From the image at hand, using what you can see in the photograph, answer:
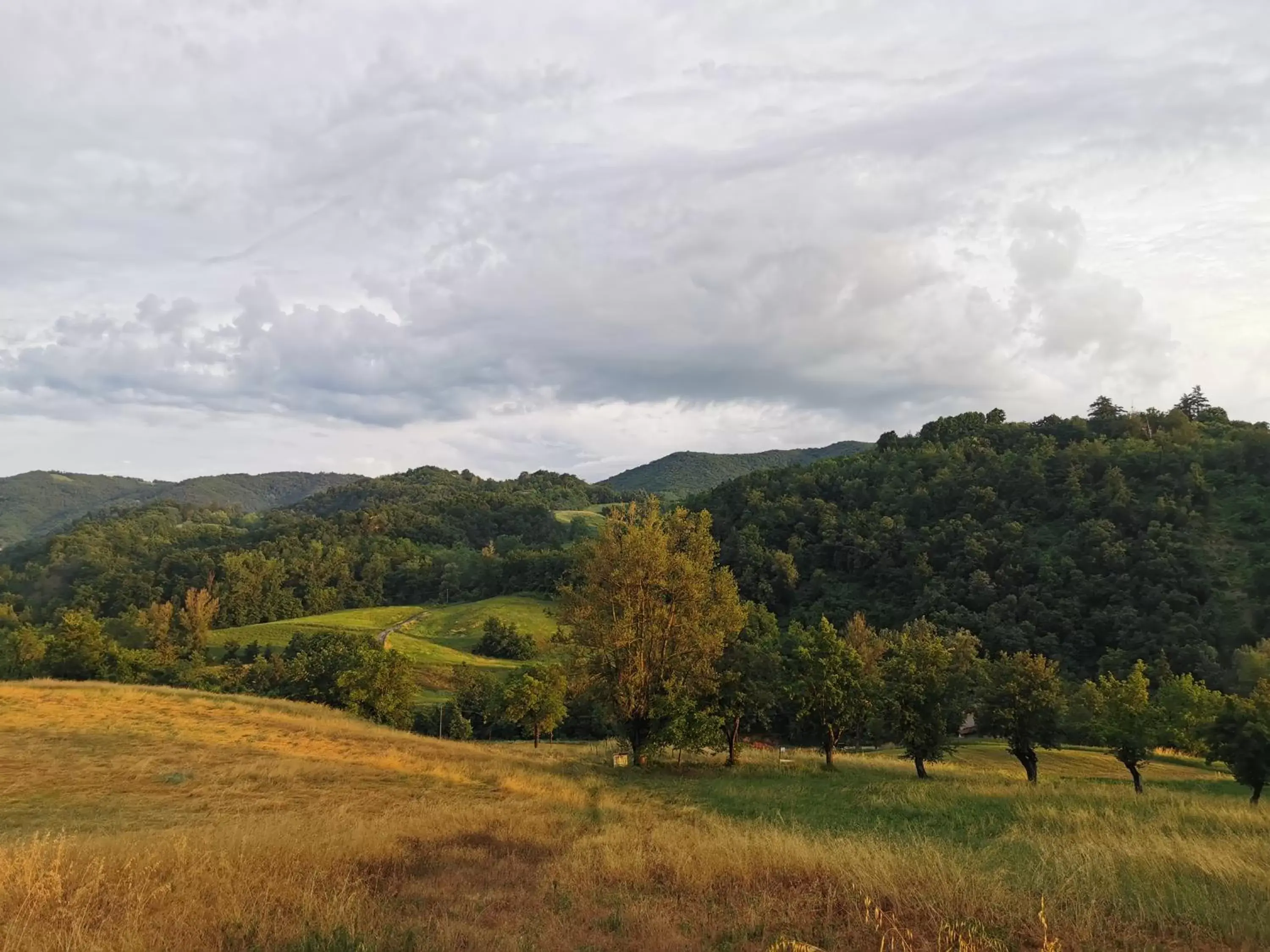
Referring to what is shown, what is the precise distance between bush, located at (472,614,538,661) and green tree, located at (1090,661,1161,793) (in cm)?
10110

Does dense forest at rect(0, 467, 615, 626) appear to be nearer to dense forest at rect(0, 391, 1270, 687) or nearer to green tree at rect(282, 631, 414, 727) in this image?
dense forest at rect(0, 391, 1270, 687)

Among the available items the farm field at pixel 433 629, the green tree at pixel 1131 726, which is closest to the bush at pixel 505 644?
the farm field at pixel 433 629

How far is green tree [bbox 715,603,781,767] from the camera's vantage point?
1261 inches

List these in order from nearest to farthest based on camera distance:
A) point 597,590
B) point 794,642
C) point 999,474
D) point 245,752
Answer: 1. point 245,752
2. point 597,590
3. point 794,642
4. point 999,474

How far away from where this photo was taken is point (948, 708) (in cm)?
3216

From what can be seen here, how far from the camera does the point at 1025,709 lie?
3197cm

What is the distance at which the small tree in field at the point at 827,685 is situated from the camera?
33.2 meters

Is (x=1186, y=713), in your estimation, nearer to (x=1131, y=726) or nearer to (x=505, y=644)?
(x=1131, y=726)

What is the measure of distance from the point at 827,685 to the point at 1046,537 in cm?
9465

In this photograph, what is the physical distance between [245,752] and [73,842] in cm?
1955

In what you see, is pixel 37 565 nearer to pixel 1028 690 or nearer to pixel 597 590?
pixel 597 590

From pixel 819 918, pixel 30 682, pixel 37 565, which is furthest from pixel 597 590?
pixel 37 565

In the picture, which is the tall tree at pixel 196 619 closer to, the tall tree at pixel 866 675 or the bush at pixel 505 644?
the bush at pixel 505 644

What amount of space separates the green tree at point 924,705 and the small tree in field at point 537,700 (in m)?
31.6
